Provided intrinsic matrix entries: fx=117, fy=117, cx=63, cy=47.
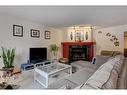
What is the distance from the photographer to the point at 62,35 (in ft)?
22.8

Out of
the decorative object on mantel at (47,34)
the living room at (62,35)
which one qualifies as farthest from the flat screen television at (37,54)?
the decorative object on mantel at (47,34)

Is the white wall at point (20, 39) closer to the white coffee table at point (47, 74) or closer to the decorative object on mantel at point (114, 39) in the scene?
the white coffee table at point (47, 74)

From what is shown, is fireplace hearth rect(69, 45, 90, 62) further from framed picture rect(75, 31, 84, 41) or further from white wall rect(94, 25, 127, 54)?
white wall rect(94, 25, 127, 54)

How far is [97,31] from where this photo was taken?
21.9ft

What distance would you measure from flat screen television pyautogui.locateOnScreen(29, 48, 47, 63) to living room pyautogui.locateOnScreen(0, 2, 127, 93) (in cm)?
12

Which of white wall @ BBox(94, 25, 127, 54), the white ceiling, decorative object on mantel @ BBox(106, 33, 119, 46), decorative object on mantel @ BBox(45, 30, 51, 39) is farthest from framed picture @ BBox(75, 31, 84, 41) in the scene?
the white ceiling

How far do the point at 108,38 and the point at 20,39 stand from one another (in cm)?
446

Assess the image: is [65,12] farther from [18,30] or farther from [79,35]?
[79,35]

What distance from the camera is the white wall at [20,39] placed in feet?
12.6

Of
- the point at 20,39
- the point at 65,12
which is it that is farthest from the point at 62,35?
the point at 65,12

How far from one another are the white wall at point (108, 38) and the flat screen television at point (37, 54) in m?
3.13

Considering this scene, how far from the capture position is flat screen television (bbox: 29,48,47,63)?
4.70 metres

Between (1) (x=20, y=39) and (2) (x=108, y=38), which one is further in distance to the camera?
(2) (x=108, y=38)
